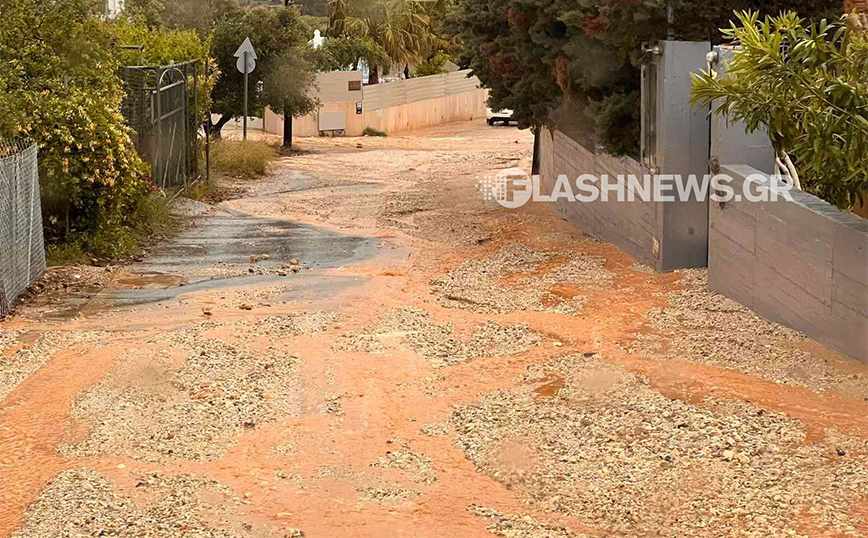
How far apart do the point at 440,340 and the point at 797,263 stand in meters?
2.87

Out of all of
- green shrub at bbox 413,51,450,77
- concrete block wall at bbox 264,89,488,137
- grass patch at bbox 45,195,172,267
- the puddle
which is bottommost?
the puddle

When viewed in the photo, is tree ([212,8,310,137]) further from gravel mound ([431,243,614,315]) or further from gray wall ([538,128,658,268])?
gravel mound ([431,243,614,315])

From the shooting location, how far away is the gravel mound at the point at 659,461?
6.18 m

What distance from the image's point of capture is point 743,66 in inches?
351

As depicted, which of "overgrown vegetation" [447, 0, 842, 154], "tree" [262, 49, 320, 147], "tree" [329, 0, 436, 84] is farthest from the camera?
"tree" [329, 0, 436, 84]

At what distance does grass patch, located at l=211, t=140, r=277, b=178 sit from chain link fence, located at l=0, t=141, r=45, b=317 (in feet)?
40.1

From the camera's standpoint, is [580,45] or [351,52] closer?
[580,45]

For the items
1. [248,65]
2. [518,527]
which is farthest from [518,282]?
[248,65]

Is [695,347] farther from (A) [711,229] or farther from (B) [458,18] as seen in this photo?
(B) [458,18]

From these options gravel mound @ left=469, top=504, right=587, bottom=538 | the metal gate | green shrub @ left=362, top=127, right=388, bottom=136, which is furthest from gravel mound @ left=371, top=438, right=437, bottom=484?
green shrub @ left=362, top=127, right=388, bottom=136

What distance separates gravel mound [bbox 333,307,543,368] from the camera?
9539 millimetres

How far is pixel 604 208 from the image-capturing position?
49.9ft

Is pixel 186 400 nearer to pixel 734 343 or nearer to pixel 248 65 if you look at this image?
pixel 734 343

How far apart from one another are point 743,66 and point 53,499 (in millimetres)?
5590
